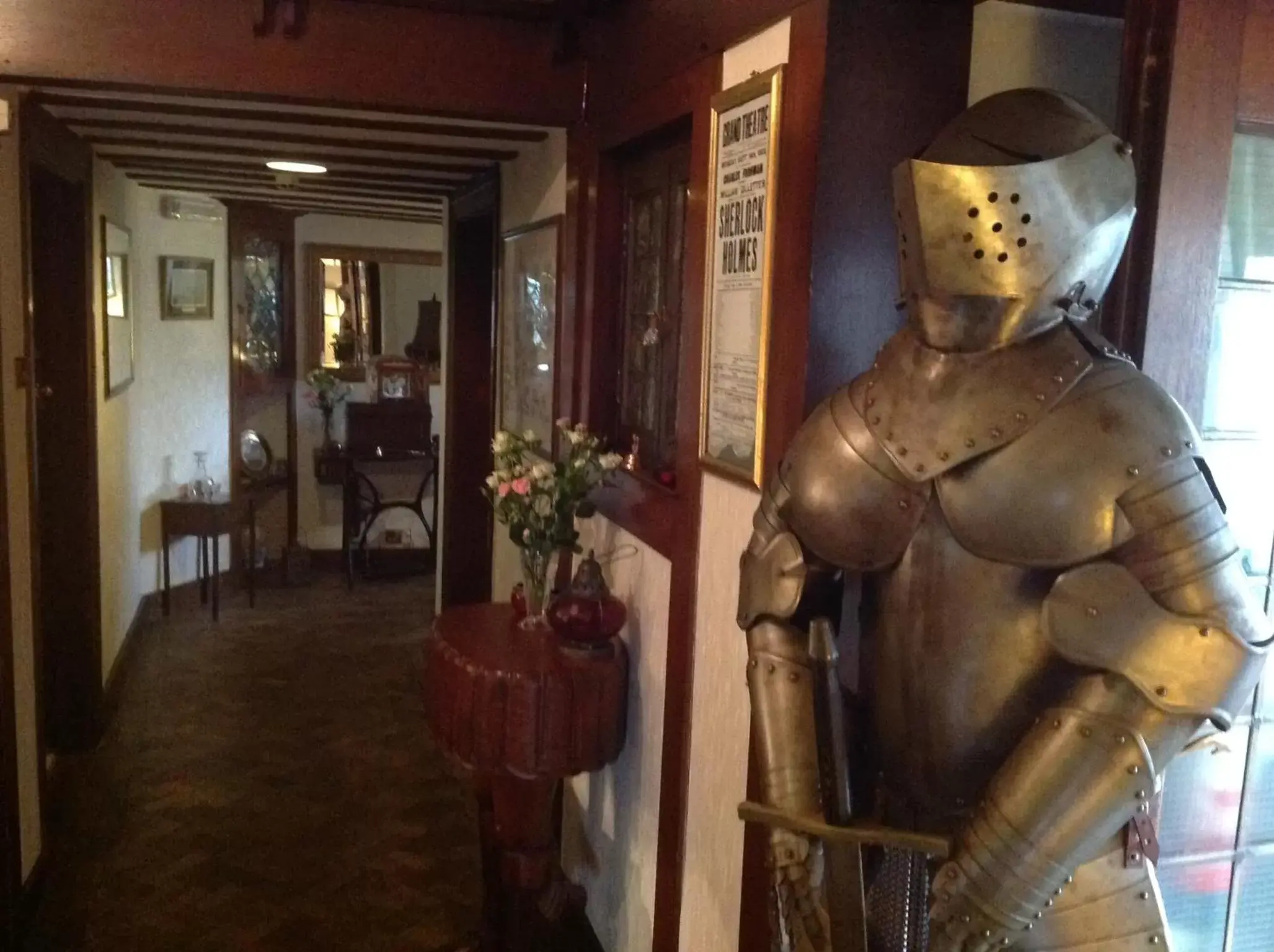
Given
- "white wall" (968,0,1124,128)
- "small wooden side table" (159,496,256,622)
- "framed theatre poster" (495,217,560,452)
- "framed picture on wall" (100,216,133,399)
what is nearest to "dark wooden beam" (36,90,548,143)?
"framed theatre poster" (495,217,560,452)

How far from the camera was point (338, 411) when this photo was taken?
6.06 m

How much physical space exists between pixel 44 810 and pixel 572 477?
1.65 meters

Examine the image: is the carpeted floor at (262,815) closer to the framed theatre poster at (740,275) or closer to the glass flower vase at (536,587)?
the glass flower vase at (536,587)

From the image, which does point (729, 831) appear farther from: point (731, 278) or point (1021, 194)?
point (1021, 194)

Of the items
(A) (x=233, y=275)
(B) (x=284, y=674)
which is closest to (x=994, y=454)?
(B) (x=284, y=674)

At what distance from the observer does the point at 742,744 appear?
1.77 m

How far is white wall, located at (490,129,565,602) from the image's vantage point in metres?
2.96

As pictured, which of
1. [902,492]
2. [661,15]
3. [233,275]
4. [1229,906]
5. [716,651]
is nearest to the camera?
[902,492]

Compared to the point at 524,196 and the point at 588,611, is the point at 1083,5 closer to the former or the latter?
the point at 588,611

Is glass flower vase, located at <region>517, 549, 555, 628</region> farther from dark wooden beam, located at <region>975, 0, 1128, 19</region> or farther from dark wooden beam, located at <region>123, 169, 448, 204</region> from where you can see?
dark wooden beam, located at <region>123, 169, 448, 204</region>

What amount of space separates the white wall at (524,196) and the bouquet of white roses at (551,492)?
0.84 m

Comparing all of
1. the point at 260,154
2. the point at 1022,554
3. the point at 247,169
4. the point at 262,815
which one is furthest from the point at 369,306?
the point at 1022,554

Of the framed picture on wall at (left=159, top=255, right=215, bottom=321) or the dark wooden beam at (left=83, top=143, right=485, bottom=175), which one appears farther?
the framed picture on wall at (left=159, top=255, right=215, bottom=321)

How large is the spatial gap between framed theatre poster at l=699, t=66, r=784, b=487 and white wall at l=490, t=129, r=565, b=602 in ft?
3.64
